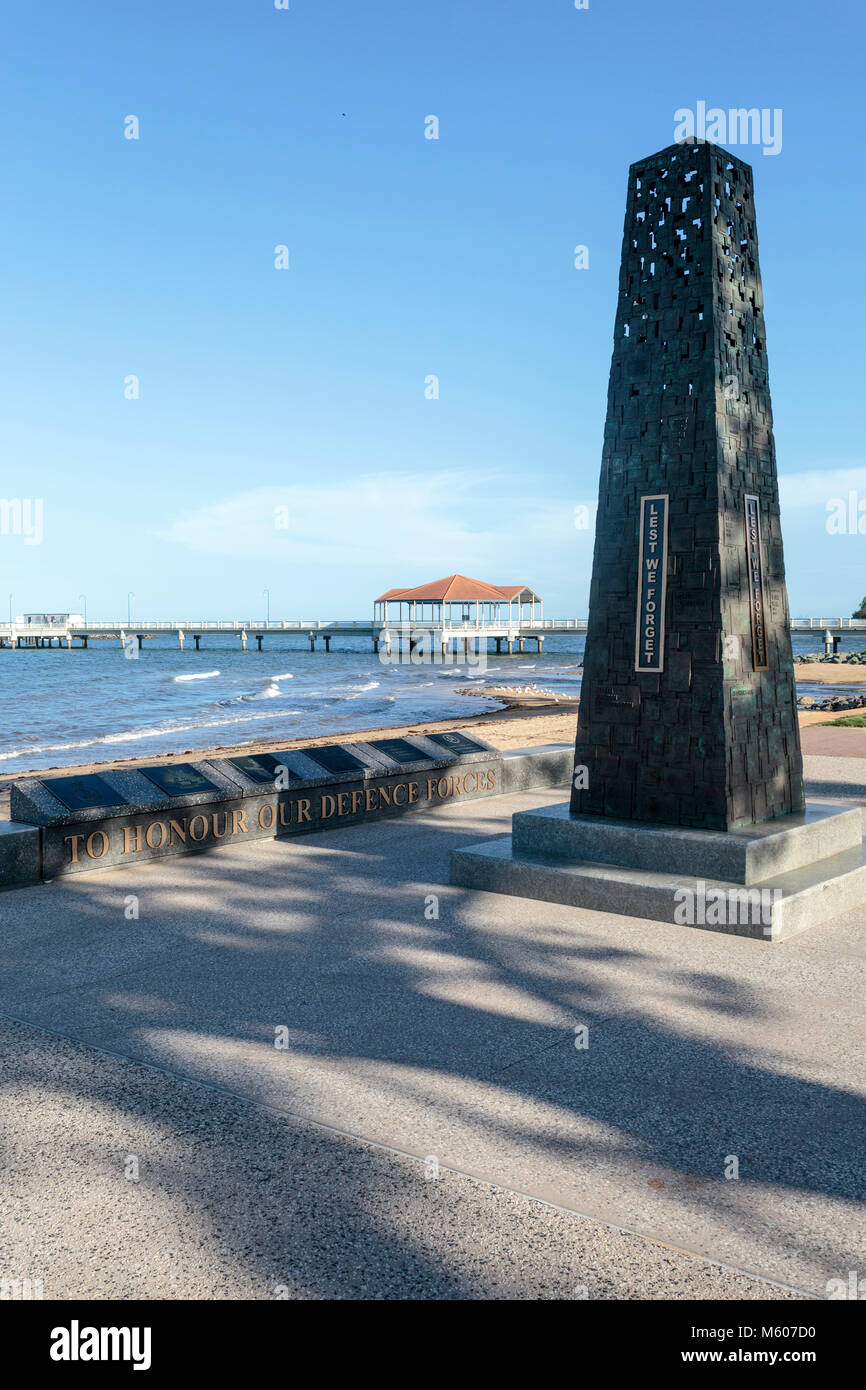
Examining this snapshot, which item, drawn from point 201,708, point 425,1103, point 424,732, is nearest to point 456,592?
point 201,708

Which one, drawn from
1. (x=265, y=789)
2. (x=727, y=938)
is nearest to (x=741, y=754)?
(x=727, y=938)

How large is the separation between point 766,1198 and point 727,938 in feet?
9.68

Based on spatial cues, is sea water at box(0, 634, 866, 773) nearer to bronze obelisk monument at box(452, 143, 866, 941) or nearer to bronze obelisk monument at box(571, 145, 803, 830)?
bronze obelisk monument at box(452, 143, 866, 941)

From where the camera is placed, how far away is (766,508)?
23.0 ft

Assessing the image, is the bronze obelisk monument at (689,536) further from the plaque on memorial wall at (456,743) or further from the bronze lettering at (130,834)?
the plaque on memorial wall at (456,743)

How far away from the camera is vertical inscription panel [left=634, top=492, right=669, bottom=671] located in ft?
22.1

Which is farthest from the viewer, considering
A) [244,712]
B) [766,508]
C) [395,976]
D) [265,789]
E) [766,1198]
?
[244,712]

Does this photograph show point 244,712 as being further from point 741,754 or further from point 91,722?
point 741,754

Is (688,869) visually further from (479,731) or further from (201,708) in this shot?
(201,708)

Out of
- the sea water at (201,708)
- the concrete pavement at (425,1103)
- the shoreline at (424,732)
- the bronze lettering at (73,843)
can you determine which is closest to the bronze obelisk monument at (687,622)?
the concrete pavement at (425,1103)

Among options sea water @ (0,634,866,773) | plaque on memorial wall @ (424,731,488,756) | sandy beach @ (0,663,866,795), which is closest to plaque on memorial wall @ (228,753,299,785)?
plaque on memorial wall @ (424,731,488,756)

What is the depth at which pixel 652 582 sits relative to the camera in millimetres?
6777

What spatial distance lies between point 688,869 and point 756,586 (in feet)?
6.43
